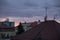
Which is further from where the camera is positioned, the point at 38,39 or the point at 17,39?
the point at 17,39

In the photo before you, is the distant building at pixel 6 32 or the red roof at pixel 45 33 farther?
the distant building at pixel 6 32

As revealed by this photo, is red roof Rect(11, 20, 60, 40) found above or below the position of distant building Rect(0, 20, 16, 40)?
above

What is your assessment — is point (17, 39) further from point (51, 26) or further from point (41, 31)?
point (51, 26)

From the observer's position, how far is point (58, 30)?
25.1 metres

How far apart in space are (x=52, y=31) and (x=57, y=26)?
182 centimetres

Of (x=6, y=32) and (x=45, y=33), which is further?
(x=6, y=32)

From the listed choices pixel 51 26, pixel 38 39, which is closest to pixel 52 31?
pixel 51 26

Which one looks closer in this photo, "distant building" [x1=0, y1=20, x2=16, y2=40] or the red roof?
the red roof

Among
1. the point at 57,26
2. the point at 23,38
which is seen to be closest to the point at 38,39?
Answer: the point at 23,38

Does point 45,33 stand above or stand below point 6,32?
above

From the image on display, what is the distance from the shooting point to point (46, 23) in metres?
25.9

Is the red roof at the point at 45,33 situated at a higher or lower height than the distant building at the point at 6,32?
higher

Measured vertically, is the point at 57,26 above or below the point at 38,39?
above

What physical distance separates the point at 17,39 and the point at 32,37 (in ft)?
7.44
